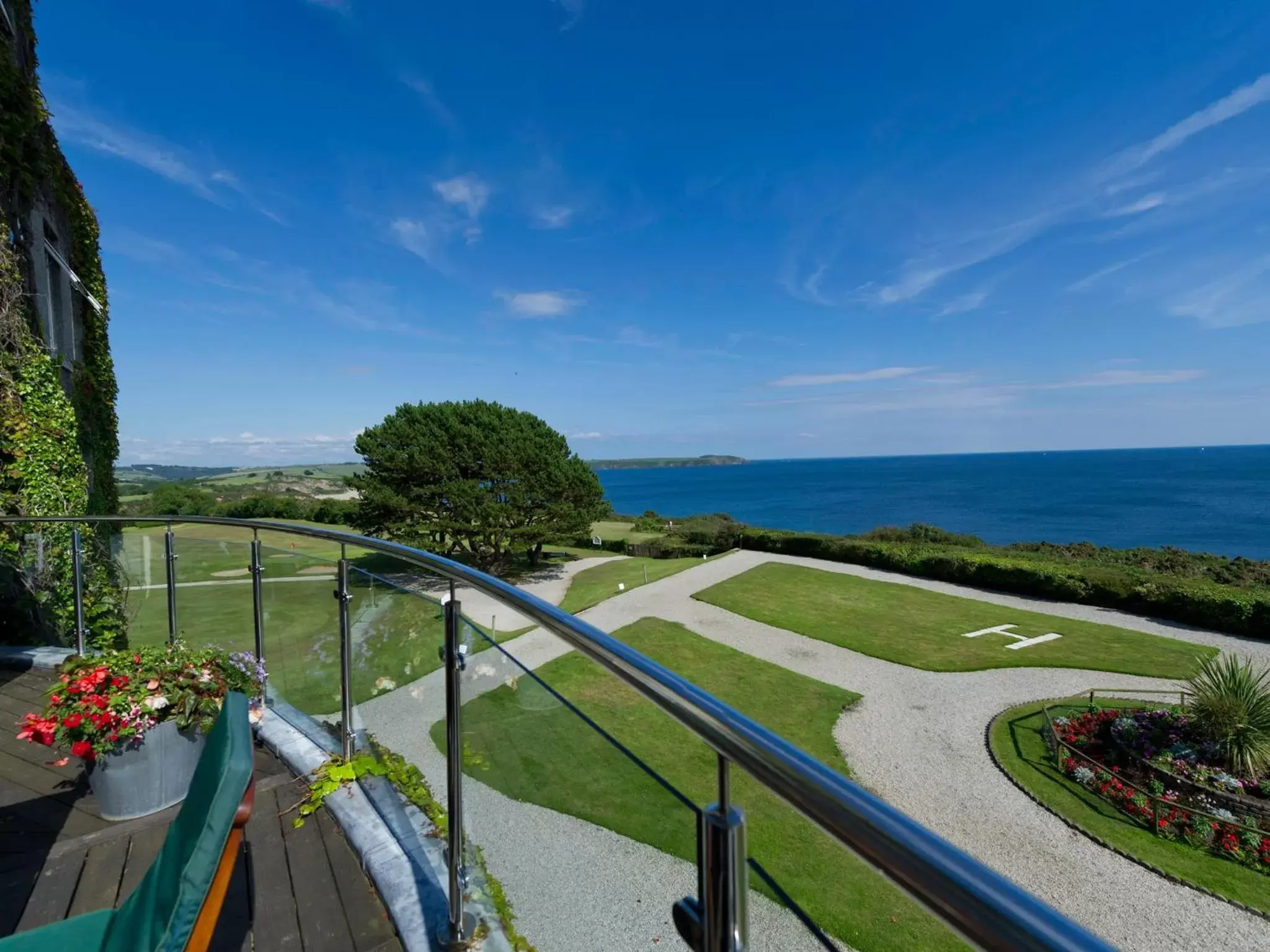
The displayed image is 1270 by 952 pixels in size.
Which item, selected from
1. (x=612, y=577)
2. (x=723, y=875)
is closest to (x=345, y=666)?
(x=723, y=875)

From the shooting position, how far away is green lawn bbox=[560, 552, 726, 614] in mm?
18594

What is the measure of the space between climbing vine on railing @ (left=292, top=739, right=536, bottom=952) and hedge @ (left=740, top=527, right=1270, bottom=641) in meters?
19.3

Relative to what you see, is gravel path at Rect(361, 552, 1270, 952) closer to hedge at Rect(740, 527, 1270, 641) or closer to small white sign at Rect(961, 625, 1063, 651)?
hedge at Rect(740, 527, 1270, 641)

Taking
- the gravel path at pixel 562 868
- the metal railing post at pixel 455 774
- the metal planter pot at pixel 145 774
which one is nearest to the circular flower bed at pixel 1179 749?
the gravel path at pixel 562 868

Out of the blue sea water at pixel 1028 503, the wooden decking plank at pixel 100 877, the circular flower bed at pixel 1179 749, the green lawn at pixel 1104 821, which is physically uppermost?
the wooden decking plank at pixel 100 877

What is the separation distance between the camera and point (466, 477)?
23.6 m

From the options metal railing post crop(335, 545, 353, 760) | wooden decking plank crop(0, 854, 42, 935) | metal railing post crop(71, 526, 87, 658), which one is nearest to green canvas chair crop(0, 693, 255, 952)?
wooden decking plank crop(0, 854, 42, 935)

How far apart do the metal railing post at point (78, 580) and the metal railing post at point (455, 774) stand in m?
4.11

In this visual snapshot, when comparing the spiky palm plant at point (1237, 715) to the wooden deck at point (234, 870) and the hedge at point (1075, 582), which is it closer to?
the hedge at point (1075, 582)

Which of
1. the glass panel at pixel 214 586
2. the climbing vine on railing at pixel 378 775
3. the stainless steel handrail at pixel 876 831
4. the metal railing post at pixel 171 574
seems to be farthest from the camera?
the metal railing post at pixel 171 574

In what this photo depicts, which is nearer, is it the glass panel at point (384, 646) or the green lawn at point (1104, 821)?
the glass panel at point (384, 646)

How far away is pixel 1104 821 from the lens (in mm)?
7277

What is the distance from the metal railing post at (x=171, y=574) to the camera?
12.7 ft

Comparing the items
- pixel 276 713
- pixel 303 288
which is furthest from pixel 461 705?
pixel 303 288
